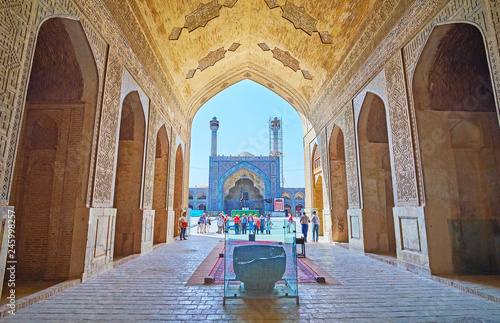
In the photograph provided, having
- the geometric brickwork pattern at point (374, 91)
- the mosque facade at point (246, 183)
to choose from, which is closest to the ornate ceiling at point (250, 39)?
the geometric brickwork pattern at point (374, 91)

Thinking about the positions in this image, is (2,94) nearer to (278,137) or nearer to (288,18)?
(288,18)

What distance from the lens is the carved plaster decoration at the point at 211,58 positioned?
Result: 899cm

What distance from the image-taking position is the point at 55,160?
4410 millimetres

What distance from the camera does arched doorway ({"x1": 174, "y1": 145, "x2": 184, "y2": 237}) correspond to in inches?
392

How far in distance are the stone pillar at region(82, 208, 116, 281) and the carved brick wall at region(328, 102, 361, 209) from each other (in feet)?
17.3

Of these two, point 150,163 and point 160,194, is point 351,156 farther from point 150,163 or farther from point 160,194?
point 160,194

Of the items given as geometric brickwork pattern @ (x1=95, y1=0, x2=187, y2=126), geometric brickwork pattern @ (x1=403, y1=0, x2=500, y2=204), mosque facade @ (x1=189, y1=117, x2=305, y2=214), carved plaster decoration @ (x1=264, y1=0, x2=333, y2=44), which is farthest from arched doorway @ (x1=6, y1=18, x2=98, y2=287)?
mosque facade @ (x1=189, y1=117, x2=305, y2=214)

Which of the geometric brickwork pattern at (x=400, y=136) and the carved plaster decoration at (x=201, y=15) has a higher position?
the carved plaster decoration at (x=201, y=15)

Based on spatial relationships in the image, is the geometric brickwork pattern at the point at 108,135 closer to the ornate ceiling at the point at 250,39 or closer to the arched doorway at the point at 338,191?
the ornate ceiling at the point at 250,39

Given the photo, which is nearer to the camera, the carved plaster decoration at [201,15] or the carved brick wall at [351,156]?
the carved brick wall at [351,156]

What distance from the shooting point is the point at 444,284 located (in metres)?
3.79

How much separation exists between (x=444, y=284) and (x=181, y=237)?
300 inches

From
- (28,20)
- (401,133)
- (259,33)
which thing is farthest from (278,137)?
(28,20)

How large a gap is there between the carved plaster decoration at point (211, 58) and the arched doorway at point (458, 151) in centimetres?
617
